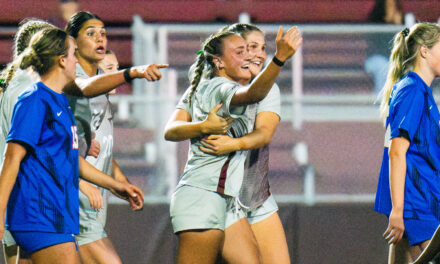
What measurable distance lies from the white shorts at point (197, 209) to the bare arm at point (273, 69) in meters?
0.49

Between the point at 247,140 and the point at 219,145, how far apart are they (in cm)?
17

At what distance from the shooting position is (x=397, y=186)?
10.2 feet

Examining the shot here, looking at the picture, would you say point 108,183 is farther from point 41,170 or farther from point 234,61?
point 234,61

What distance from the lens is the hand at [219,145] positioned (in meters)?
3.16

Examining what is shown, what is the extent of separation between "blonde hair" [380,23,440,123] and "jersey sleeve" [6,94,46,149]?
1492 millimetres

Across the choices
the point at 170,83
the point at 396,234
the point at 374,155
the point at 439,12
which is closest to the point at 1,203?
the point at 396,234

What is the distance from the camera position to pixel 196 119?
333 cm

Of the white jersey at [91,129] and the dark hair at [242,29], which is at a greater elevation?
the dark hair at [242,29]

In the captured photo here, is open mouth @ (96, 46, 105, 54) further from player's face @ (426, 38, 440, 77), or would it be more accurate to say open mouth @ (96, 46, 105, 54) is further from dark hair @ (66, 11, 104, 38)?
player's face @ (426, 38, 440, 77)

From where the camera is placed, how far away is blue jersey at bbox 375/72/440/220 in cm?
316

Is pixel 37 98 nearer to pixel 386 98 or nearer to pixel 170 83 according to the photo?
pixel 386 98

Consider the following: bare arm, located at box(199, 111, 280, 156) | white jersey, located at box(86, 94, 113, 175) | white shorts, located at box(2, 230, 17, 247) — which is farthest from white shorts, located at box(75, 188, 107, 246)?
bare arm, located at box(199, 111, 280, 156)

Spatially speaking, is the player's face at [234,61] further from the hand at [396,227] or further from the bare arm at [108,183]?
the hand at [396,227]

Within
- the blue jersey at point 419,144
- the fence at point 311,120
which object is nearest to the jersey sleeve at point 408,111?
the blue jersey at point 419,144
